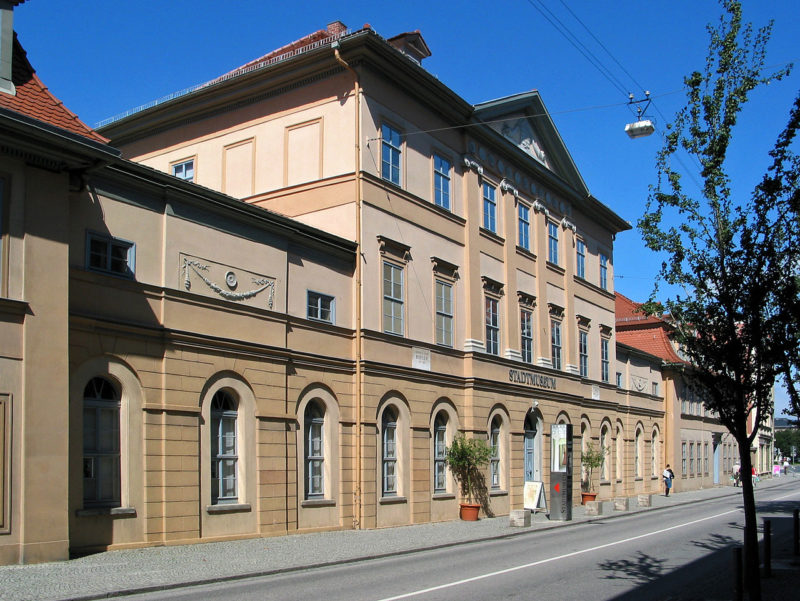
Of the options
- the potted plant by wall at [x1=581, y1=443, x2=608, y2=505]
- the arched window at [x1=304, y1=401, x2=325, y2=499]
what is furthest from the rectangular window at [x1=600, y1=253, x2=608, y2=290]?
the arched window at [x1=304, y1=401, x2=325, y2=499]

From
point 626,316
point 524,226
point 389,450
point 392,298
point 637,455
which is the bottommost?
point 637,455

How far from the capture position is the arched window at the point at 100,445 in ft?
54.1

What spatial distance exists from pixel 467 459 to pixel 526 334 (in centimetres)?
786

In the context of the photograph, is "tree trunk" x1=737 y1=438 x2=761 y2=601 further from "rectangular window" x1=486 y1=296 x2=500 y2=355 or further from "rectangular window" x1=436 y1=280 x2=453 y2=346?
"rectangular window" x1=486 y1=296 x2=500 y2=355

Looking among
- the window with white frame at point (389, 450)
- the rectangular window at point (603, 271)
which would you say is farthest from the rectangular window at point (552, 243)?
the window with white frame at point (389, 450)

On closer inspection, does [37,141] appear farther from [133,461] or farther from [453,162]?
[453,162]

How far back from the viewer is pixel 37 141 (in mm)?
14984

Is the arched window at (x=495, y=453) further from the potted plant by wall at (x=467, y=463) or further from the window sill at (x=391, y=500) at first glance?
the window sill at (x=391, y=500)

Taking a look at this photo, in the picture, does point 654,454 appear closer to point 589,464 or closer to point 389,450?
point 589,464

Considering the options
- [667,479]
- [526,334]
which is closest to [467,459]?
[526,334]

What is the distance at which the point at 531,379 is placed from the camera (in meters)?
33.9

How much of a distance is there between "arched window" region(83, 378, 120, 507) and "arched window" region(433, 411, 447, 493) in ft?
40.4

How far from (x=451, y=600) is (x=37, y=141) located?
9.86 m

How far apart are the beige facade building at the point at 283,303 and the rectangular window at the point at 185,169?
0.06 metres
